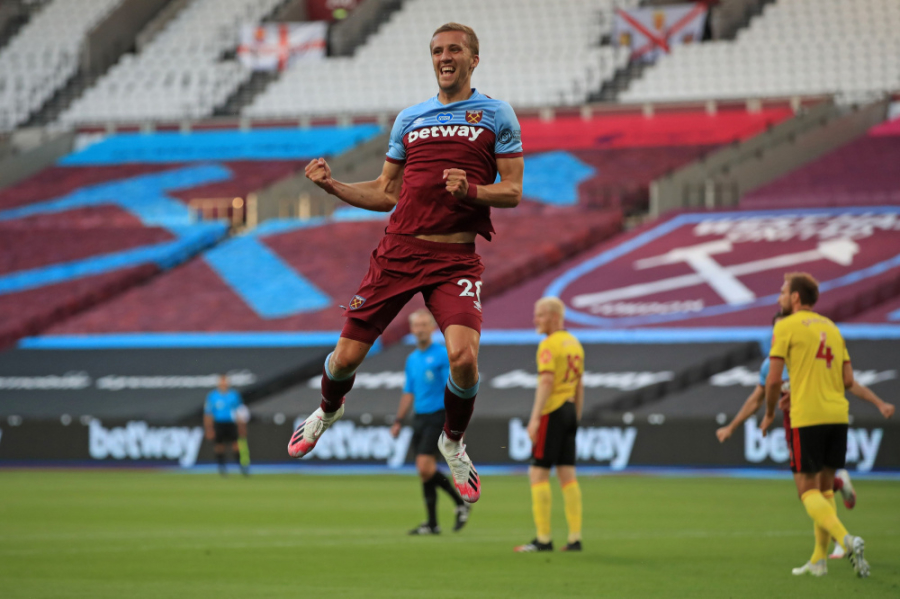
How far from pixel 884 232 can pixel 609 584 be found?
70.1ft

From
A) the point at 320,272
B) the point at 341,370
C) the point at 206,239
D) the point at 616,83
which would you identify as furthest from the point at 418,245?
the point at 616,83

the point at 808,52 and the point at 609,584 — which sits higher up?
the point at 808,52

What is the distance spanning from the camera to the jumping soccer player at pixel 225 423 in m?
22.2

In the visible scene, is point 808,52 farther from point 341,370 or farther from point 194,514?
point 341,370

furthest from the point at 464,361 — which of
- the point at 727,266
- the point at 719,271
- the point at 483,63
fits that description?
the point at 483,63

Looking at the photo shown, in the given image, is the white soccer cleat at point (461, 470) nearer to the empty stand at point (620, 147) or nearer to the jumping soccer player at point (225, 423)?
the jumping soccer player at point (225, 423)

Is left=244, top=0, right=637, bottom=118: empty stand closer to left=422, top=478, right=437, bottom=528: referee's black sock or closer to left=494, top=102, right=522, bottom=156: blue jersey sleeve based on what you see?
left=422, top=478, right=437, bottom=528: referee's black sock

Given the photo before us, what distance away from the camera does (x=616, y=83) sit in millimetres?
39312

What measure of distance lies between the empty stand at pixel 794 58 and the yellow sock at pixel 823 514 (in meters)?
29.6

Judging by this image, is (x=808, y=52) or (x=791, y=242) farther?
(x=808, y=52)

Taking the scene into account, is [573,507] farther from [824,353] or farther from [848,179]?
[848,179]

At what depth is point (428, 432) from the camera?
489 inches

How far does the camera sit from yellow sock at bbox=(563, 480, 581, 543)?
433 inches

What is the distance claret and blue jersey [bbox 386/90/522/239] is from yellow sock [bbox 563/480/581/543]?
4.55 m
